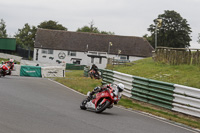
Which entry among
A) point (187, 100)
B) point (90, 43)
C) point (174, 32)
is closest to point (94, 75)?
point (187, 100)

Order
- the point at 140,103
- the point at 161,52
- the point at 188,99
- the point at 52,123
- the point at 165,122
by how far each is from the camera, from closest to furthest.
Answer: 1. the point at 52,123
2. the point at 165,122
3. the point at 188,99
4. the point at 140,103
5. the point at 161,52

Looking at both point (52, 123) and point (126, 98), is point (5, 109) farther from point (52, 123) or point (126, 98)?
point (126, 98)

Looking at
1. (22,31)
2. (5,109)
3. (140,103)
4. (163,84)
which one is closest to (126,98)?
(140,103)

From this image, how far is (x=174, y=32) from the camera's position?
73875 mm

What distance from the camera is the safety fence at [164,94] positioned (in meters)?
12.0

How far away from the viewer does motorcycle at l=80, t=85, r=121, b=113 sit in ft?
35.5

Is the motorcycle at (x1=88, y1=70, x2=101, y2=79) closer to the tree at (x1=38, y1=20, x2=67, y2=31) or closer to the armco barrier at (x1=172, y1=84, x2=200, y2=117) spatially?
the armco barrier at (x1=172, y1=84, x2=200, y2=117)

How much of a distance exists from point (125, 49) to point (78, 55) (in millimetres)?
10612

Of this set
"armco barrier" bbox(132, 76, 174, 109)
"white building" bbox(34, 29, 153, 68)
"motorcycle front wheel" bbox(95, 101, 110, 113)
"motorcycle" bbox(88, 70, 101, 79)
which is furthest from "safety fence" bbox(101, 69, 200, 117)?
"white building" bbox(34, 29, 153, 68)

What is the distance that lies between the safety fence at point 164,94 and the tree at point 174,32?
5816 centimetres

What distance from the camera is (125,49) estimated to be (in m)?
74.6

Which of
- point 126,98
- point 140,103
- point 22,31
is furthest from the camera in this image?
point 22,31

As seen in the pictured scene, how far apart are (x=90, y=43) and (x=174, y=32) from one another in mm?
18887

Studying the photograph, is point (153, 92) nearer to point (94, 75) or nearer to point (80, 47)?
point (94, 75)
